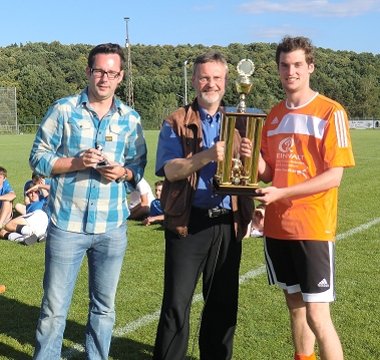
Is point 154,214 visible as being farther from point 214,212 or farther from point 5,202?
point 214,212

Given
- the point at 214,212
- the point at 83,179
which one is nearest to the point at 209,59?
the point at 214,212

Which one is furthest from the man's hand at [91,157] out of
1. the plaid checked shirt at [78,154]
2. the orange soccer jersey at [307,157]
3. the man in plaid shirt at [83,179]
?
the orange soccer jersey at [307,157]

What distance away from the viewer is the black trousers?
3648 mm

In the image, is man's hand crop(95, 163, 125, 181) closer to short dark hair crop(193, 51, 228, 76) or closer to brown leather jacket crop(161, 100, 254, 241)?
brown leather jacket crop(161, 100, 254, 241)

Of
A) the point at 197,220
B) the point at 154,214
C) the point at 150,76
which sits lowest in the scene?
the point at 154,214

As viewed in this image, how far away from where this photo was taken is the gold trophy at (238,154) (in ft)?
11.1

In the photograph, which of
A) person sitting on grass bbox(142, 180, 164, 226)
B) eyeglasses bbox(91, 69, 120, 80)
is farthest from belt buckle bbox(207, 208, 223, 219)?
person sitting on grass bbox(142, 180, 164, 226)

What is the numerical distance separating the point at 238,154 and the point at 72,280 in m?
1.28

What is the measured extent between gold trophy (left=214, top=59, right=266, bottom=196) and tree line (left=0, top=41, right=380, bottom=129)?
55745mm

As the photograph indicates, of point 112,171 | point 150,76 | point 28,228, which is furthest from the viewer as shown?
point 150,76

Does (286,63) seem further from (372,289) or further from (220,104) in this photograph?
(372,289)

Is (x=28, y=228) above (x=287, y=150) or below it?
below

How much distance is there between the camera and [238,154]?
11.7 feet

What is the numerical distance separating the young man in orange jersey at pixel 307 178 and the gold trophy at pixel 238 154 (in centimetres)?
15
